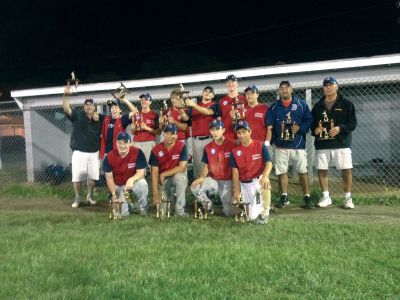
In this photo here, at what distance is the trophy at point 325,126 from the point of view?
23.2ft

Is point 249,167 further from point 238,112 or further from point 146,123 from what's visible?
point 146,123

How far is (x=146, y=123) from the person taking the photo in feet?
26.5

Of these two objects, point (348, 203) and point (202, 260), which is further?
point (348, 203)

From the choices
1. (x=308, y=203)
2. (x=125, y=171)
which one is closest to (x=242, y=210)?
(x=308, y=203)

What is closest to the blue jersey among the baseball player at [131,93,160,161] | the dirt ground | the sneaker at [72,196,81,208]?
the dirt ground

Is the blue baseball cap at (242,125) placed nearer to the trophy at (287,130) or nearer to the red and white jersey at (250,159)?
the red and white jersey at (250,159)

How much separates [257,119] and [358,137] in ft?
16.4

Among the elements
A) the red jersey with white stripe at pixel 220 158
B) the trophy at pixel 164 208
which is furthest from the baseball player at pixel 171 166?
the red jersey with white stripe at pixel 220 158

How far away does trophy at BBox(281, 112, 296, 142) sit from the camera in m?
7.16

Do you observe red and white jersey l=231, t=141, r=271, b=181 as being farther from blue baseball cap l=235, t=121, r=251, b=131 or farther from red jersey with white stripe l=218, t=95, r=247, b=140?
red jersey with white stripe l=218, t=95, r=247, b=140

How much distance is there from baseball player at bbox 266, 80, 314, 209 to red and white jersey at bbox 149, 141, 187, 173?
1418 mm

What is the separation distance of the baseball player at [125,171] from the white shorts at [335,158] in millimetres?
2734

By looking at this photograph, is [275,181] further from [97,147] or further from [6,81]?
[6,81]

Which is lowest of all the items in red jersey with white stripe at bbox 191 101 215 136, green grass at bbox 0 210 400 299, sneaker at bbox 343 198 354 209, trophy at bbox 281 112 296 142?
green grass at bbox 0 210 400 299
